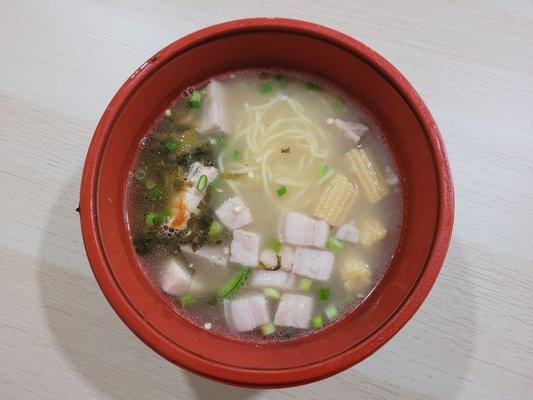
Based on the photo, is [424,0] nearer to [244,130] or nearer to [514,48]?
[514,48]

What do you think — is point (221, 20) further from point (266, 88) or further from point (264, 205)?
point (264, 205)

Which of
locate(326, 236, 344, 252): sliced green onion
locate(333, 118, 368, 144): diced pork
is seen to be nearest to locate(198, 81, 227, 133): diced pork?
locate(333, 118, 368, 144): diced pork

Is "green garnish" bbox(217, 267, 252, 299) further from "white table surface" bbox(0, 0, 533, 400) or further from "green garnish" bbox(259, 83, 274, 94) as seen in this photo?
"green garnish" bbox(259, 83, 274, 94)

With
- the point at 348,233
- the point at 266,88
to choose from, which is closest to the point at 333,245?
the point at 348,233

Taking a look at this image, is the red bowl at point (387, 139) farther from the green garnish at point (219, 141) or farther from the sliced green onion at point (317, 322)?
the green garnish at point (219, 141)

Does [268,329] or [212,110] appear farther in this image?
[212,110]

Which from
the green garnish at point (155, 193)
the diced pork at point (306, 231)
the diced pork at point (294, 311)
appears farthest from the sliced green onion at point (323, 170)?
the green garnish at point (155, 193)
